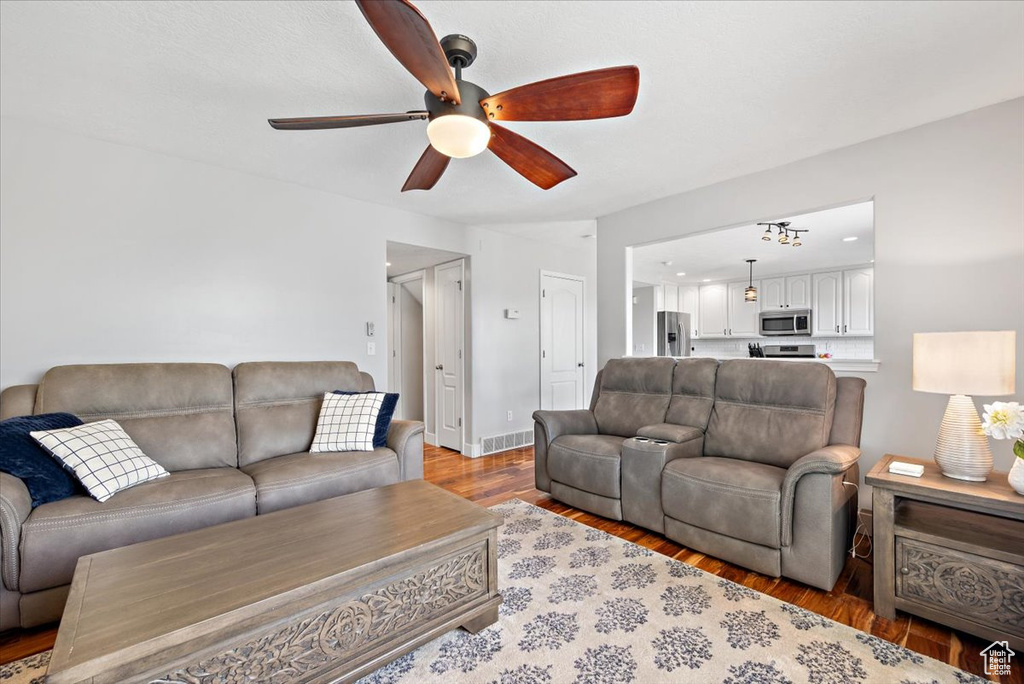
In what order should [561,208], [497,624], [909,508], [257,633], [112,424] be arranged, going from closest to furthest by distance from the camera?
1. [257,633]
2. [497,624]
3. [909,508]
4. [112,424]
5. [561,208]

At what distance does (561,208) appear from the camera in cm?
404

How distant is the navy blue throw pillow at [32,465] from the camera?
1.86m

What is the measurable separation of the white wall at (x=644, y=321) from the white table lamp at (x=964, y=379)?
579 centimetres

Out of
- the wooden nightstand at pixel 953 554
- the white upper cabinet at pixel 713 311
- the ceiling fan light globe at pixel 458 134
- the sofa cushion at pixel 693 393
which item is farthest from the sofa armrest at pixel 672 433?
the white upper cabinet at pixel 713 311

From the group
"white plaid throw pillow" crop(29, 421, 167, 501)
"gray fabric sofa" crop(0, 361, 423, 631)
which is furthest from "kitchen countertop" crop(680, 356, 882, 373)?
"white plaid throw pillow" crop(29, 421, 167, 501)

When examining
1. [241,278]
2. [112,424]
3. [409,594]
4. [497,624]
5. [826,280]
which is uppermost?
[826,280]

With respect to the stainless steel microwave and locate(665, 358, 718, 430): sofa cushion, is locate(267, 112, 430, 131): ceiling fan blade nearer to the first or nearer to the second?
locate(665, 358, 718, 430): sofa cushion

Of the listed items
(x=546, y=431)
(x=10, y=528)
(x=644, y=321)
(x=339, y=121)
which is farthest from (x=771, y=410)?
(x=644, y=321)

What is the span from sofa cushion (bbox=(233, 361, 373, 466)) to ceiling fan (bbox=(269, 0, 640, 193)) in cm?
182

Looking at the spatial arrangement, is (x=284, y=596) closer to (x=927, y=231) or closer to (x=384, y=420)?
(x=384, y=420)

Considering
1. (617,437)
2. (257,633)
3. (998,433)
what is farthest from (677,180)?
(257,633)

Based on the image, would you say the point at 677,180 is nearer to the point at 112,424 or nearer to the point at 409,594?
the point at 409,594

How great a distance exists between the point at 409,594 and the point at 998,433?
2.31 m

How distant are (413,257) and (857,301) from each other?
5.98 m
